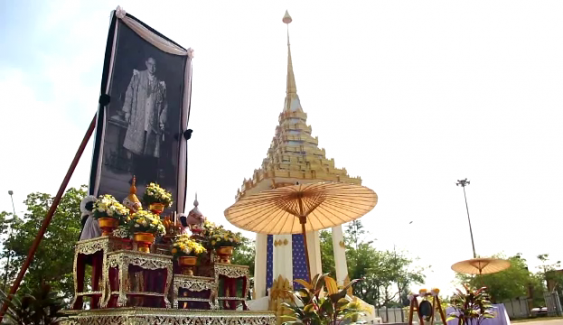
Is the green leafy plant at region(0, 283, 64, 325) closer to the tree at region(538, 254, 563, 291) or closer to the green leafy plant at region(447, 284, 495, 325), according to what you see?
the green leafy plant at region(447, 284, 495, 325)

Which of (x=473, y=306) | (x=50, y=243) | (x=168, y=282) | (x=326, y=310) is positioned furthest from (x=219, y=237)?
(x=50, y=243)

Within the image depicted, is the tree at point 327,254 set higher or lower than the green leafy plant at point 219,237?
higher

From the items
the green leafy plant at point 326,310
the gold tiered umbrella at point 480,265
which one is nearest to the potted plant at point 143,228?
the green leafy plant at point 326,310

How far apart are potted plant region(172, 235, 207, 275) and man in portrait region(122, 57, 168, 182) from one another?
92.0 inches

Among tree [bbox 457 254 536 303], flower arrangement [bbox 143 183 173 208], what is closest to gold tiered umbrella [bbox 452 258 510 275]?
flower arrangement [bbox 143 183 173 208]

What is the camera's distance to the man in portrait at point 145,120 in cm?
813

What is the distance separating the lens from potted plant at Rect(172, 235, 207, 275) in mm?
6215

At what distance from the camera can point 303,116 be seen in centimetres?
1931

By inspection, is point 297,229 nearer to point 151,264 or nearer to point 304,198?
point 304,198

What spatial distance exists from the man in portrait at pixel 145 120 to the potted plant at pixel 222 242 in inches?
87.5

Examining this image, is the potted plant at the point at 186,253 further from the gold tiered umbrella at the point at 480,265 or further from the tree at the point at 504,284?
the tree at the point at 504,284

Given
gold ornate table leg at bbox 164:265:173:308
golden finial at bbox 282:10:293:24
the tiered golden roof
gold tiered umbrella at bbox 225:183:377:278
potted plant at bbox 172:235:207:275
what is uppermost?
golden finial at bbox 282:10:293:24

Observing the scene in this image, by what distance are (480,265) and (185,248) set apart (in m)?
10.6

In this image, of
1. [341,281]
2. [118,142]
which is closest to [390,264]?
[341,281]
